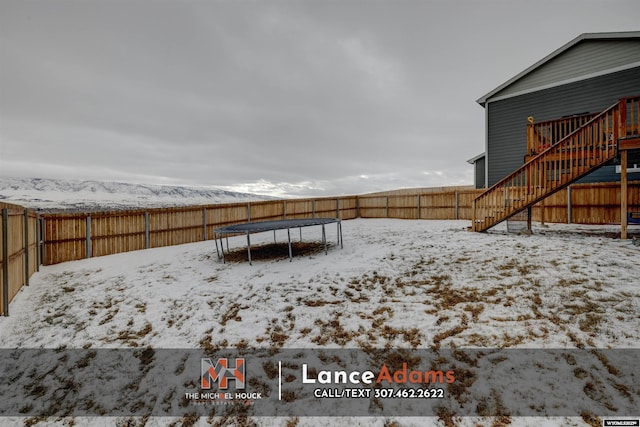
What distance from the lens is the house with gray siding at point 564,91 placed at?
40.5 feet

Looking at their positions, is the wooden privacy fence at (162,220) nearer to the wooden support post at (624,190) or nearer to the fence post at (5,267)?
the fence post at (5,267)

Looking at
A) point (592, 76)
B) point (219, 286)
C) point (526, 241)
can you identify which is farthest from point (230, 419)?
point (592, 76)

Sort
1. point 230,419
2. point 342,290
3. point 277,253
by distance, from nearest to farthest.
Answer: point 230,419 → point 342,290 → point 277,253

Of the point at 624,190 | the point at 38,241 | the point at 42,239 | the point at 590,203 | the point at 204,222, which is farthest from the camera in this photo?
the point at 204,222

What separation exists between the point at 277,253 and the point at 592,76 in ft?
54.7

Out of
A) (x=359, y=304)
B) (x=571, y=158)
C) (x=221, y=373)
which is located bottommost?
(x=221, y=373)

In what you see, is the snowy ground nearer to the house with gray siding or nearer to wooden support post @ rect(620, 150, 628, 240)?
wooden support post @ rect(620, 150, 628, 240)

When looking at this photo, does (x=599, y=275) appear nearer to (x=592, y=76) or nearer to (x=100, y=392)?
(x=100, y=392)

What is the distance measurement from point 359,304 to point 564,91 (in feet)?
54.5

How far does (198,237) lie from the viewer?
12297mm

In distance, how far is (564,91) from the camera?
1400cm

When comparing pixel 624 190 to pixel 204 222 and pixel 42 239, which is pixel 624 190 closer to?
pixel 204 222

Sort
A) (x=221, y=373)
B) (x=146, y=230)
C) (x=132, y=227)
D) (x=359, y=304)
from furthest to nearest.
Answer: (x=146, y=230) < (x=132, y=227) < (x=359, y=304) < (x=221, y=373)

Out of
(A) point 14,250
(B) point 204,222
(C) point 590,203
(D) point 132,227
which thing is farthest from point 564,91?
(A) point 14,250
